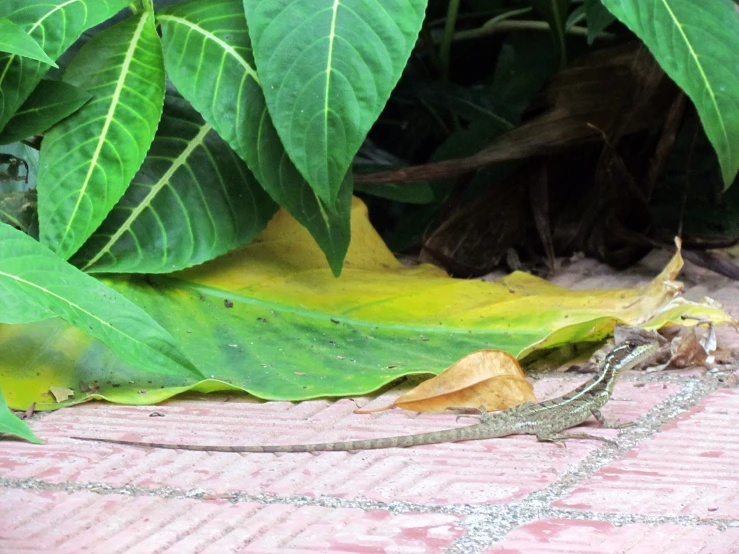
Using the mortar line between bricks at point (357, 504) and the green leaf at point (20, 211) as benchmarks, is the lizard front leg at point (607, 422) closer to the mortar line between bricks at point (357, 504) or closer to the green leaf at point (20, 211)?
the mortar line between bricks at point (357, 504)

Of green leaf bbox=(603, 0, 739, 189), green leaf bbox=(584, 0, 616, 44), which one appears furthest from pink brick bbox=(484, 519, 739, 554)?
green leaf bbox=(584, 0, 616, 44)

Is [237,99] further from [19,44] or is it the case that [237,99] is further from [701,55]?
Answer: [701,55]

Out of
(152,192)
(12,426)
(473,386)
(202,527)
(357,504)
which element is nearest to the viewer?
(12,426)

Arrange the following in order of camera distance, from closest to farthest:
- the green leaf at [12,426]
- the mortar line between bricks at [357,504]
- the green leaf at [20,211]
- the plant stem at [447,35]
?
the green leaf at [12,426], the mortar line between bricks at [357,504], the green leaf at [20,211], the plant stem at [447,35]

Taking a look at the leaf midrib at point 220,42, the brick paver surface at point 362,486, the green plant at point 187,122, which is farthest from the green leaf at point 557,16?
the brick paver surface at point 362,486

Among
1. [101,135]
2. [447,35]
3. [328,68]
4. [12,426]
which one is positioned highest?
[447,35]

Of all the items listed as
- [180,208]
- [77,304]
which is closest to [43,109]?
[180,208]

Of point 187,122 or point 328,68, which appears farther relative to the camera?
point 187,122
